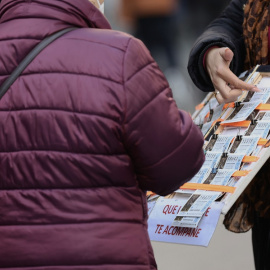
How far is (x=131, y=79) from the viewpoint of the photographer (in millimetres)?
1817

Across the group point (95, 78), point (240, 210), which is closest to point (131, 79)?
point (95, 78)

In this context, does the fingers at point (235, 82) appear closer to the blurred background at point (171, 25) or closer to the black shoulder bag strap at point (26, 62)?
the black shoulder bag strap at point (26, 62)

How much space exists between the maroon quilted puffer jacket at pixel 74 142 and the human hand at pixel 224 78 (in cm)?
75

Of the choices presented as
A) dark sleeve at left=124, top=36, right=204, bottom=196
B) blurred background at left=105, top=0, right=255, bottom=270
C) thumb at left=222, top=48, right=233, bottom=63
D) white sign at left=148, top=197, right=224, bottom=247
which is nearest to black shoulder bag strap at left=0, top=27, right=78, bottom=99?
dark sleeve at left=124, top=36, right=204, bottom=196

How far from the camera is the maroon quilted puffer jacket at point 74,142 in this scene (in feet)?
5.94

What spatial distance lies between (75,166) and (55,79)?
0.23 m

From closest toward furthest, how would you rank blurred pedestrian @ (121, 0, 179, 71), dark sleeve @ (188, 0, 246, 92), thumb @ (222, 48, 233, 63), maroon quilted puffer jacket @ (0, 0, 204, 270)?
maroon quilted puffer jacket @ (0, 0, 204, 270), thumb @ (222, 48, 233, 63), dark sleeve @ (188, 0, 246, 92), blurred pedestrian @ (121, 0, 179, 71)

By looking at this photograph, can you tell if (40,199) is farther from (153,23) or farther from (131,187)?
(153,23)

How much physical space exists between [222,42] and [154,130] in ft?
3.06

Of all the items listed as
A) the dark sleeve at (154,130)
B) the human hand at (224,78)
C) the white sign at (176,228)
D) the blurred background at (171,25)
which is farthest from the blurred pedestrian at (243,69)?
the blurred background at (171,25)

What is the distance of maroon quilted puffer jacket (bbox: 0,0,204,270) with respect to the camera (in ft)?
5.94

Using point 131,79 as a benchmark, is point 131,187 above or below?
below

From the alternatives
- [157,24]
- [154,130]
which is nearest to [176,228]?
[154,130]

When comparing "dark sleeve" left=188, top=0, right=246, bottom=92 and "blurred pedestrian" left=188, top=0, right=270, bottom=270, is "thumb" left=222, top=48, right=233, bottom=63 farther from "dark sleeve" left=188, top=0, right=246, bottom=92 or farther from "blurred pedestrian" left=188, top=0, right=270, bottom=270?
"dark sleeve" left=188, top=0, right=246, bottom=92
